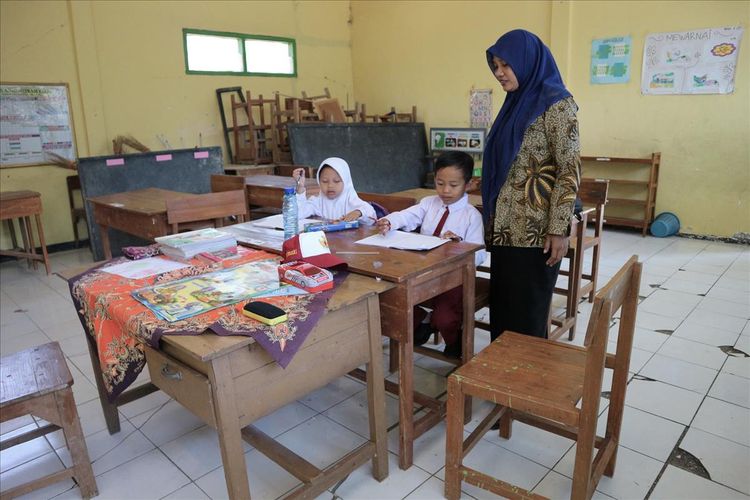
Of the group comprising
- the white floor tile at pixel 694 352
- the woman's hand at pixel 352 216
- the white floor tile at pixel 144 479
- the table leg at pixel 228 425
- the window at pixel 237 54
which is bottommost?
the white floor tile at pixel 144 479

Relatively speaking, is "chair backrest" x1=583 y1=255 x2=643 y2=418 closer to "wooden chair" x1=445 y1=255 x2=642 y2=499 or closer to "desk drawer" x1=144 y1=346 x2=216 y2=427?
"wooden chair" x1=445 y1=255 x2=642 y2=499

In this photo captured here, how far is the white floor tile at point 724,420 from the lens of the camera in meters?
1.99

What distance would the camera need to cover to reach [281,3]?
6.82 m

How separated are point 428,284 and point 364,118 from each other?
18.2 ft

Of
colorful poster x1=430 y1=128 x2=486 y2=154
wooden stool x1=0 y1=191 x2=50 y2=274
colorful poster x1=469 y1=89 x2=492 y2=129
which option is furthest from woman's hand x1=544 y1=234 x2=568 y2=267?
colorful poster x1=469 y1=89 x2=492 y2=129

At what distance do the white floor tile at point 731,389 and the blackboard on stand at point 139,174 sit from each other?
4.56 metres

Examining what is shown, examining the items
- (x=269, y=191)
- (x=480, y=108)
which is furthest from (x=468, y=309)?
(x=480, y=108)

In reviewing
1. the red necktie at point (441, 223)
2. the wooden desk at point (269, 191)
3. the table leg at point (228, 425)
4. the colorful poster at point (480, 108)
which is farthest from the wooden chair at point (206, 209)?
the colorful poster at point (480, 108)

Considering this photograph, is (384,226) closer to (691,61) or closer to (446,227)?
(446,227)

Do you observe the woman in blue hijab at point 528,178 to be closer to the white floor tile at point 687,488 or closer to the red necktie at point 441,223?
the red necktie at point 441,223

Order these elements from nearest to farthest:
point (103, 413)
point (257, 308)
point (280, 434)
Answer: point (257, 308), point (280, 434), point (103, 413)

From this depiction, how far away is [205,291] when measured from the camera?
5.08ft

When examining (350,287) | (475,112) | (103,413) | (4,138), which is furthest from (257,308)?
(475,112)

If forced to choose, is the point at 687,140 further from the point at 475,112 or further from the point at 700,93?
the point at 475,112
